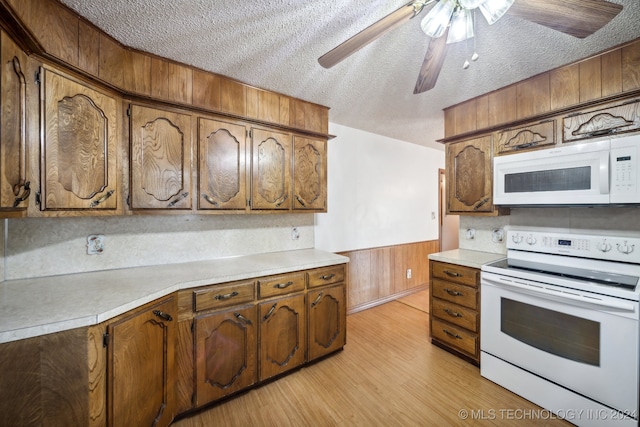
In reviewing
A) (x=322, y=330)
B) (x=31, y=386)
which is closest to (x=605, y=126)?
(x=322, y=330)

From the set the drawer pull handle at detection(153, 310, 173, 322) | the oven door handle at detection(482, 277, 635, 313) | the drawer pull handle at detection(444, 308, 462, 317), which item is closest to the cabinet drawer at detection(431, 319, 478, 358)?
the drawer pull handle at detection(444, 308, 462, 317)

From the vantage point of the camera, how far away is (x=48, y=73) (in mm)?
1254

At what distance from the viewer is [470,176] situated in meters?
2.40

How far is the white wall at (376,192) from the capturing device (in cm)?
302

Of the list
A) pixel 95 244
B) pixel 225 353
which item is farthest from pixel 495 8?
pixel 95 244

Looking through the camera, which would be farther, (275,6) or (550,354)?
(550,354)

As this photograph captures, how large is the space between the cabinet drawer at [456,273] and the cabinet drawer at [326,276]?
36.3 inches

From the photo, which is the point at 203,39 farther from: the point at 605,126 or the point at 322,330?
the point at 605,126

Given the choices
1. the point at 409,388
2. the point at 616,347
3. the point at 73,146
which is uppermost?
the point at 73,146

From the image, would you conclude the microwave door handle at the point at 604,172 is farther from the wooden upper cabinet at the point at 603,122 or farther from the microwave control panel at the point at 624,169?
the wooden upper cabinet at the point at 603,122

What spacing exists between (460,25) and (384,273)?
290cm

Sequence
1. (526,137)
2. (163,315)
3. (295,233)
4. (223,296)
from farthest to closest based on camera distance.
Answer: (295,233) < (526,137) < (223,296) < (163,315)

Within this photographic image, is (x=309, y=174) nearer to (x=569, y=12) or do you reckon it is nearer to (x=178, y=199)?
(x=178, y=199)

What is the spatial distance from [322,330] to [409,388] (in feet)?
2.55
